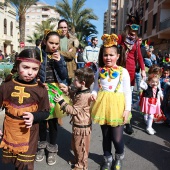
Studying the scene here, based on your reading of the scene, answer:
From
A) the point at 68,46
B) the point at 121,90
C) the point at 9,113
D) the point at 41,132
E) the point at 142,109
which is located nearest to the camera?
the point at 9,113

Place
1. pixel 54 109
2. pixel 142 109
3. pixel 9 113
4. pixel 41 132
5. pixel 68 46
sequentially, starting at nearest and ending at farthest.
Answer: pixel 9 113
pixel 54 109
pixel 41 132
pixel 68 46
pixel 142 109

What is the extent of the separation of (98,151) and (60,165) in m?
0.69

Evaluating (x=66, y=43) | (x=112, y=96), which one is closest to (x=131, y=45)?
(x=66, y=43)

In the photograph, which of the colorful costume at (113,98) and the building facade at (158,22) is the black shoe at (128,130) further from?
the building facade at (158,22)

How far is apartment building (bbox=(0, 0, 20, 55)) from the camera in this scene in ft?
110

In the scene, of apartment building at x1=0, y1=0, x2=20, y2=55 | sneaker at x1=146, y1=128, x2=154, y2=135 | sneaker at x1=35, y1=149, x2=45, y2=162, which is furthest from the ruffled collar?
apartment building at x1=0, y1=0, x2=20, y2=55

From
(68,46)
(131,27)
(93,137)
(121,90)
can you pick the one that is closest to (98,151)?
(93,137)

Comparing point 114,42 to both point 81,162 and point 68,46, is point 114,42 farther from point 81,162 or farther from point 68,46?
point 81,162

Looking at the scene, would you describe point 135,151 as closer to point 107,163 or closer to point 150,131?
point 107,163

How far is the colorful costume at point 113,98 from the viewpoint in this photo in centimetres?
261

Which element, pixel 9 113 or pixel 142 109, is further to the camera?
pixel 142 109

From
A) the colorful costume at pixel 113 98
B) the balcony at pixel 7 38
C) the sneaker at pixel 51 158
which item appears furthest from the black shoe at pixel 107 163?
the balcony at pixel 7 38

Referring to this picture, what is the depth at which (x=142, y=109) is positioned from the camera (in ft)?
14.8

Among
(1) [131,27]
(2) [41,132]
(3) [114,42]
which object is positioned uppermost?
(1) [131,27]
